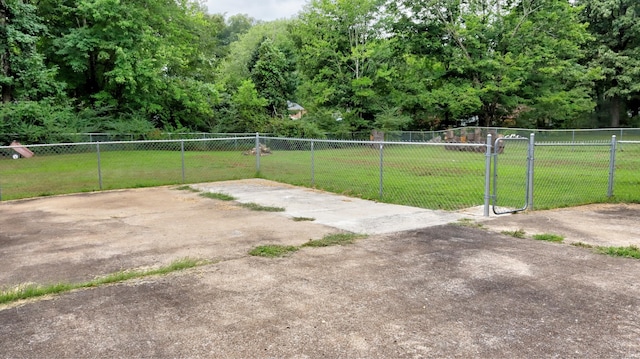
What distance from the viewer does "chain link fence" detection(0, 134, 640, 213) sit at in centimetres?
845

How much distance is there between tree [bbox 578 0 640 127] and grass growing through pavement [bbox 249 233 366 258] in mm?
36078

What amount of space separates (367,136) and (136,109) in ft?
45.4

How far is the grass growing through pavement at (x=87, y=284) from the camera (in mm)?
3600

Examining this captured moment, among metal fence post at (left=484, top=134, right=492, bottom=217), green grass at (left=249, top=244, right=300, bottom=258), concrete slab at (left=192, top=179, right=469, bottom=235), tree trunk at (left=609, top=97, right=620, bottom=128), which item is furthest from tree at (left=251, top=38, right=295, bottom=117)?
tree trunk at (left=609, top=97, right=620, bottom=128)

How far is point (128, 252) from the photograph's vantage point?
5035mm

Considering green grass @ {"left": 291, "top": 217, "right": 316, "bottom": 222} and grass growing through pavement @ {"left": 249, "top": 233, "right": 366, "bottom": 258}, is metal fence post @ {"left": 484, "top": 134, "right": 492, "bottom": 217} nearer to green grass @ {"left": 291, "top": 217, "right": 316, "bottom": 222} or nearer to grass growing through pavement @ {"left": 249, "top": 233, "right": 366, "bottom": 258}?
grass growing through pavement @ {"left": 249, "top": 233, "right": 366, "bottom": 258}

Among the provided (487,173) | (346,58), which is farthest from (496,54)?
(487,173)

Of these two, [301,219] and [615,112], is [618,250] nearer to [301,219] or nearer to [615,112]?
[301,219]

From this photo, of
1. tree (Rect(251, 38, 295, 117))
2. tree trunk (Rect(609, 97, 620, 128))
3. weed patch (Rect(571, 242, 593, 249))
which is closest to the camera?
weed patch (Rect(571, 242, 593, 249))

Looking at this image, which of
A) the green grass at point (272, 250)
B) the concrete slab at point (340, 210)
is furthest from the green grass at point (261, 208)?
the green grass at point (272, 250)

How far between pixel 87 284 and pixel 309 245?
2360 millimetres

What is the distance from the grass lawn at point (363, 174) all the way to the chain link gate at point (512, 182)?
3cm

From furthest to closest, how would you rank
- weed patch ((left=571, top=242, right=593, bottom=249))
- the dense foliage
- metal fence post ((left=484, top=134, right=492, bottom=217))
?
the dense foliage < metal fence post ((left=484, top=134, right=492, bottom=217)) < weed patch ((left=571, top=242, right=593, bottom=249))

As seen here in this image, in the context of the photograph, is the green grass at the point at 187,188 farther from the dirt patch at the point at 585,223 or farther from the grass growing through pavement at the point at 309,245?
the dirt patch at the point at 585,223
